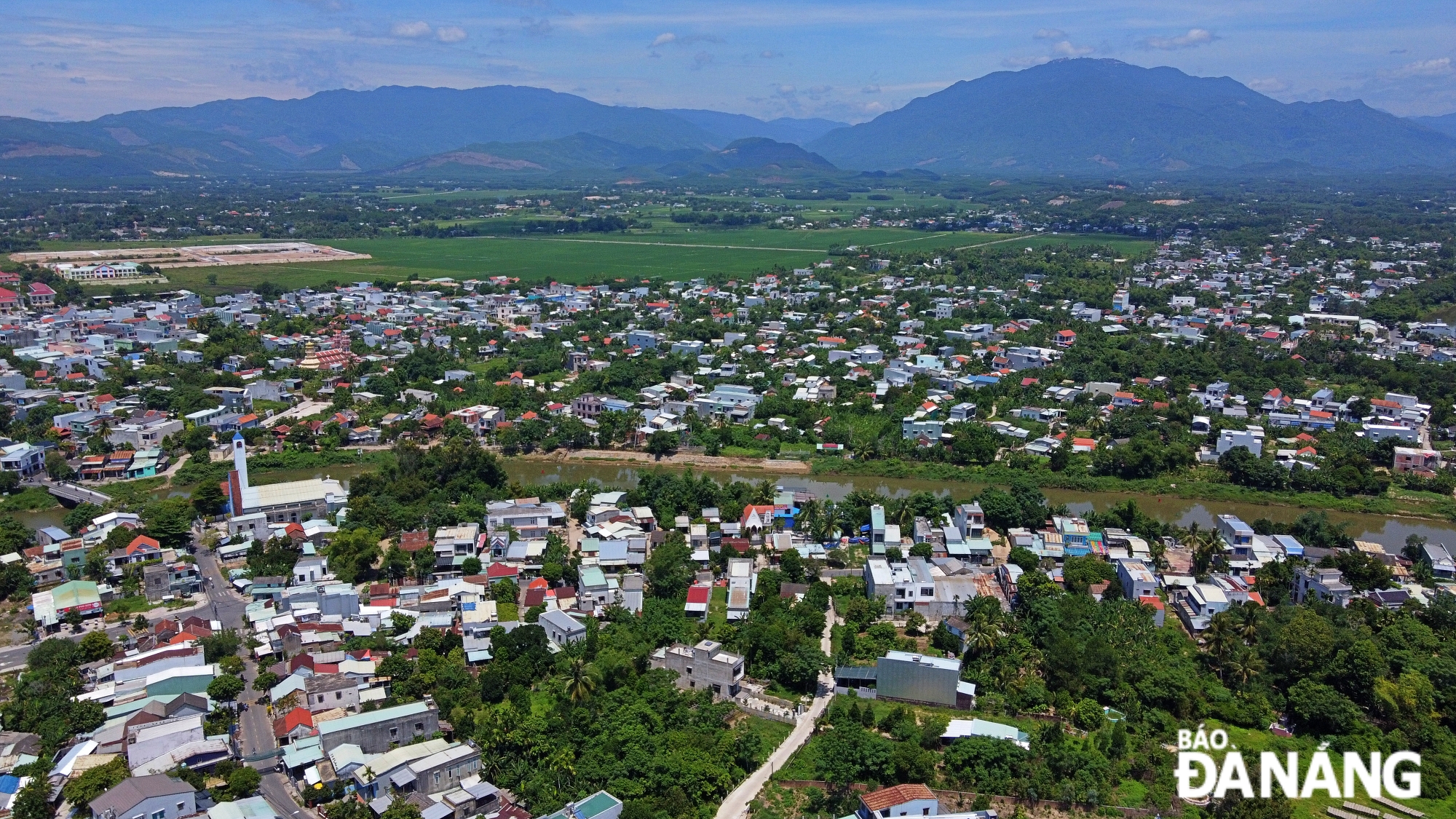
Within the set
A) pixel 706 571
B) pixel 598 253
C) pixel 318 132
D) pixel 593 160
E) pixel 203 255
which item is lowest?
pixel 706 571

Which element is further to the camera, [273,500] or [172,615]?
[273,500]

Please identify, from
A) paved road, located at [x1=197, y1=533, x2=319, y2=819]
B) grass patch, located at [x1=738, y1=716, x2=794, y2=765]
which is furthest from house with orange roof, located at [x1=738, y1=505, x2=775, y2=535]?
paved road, located at [x1=197, y1=533, x2=319, y2=819]

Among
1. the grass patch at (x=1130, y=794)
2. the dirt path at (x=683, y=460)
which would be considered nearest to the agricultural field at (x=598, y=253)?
the dirt path at (x=683, y=460)

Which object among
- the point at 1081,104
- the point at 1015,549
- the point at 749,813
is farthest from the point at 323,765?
the point at 1081,104

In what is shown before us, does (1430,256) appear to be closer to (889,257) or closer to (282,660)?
(889,257)

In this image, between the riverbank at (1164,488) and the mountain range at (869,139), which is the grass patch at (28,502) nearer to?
the riverbank at (1164,488)

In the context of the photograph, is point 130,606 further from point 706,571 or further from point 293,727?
point 706,571

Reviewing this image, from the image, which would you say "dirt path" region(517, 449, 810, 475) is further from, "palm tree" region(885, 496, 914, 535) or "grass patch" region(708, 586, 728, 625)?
"grass patch" region(708, 586, 728, 625)

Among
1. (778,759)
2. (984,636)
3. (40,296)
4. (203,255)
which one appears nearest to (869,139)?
(203,255)
